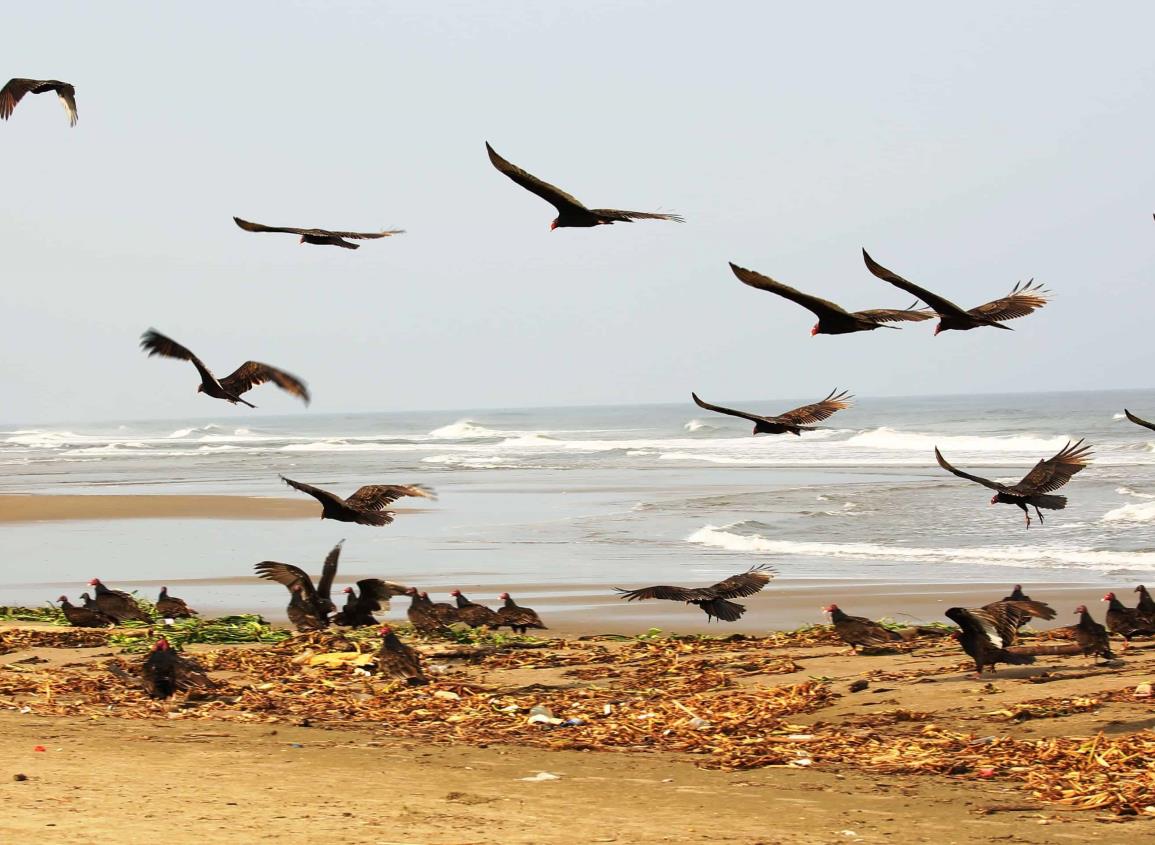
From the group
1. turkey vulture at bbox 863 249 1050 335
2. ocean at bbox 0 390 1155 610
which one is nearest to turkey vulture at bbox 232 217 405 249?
turkey vulture at bbox 863 249 1050 335

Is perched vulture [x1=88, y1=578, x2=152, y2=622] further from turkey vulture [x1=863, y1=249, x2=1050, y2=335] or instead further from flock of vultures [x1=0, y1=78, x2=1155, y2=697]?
turkey vulture [x1=863, y1=249, x2=1050, y2=335]

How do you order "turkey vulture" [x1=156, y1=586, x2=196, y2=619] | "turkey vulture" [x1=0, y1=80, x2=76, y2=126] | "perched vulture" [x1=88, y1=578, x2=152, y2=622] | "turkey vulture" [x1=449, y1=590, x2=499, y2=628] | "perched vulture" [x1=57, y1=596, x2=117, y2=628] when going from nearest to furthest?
"turkey vulture" [x1=0, y1=80, x2=76, y2=126] → "turkey vulture" [x1=449, y1=590, x2=499, y2=628] → "perched vulture" [x1=57, y1=596, x2=117, y2=628] → "perched vulture" [x1=88, y1=578, x2=152, y2=622] → "turkey vulture" [x1=156, y1=586, x2=196, y2=619]

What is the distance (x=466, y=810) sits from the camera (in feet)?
20.6

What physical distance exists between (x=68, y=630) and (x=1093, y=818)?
9.94 m

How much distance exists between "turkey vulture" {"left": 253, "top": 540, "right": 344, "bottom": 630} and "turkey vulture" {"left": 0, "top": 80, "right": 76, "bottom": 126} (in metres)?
4.42

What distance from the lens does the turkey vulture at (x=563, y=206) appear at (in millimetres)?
7641

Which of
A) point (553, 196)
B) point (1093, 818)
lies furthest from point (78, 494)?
point (1093, 818)

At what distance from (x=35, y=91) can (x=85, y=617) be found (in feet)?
17.1

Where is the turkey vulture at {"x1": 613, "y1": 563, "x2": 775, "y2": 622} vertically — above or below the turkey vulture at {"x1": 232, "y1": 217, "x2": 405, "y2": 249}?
below

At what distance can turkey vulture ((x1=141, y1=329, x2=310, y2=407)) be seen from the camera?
964 centimetres

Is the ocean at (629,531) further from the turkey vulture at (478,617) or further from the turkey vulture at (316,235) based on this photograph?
the turkey vulture at (316,235)

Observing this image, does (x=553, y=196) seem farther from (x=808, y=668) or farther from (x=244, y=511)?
(x=244, y=511)

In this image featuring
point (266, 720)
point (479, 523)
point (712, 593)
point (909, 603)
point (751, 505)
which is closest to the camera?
point (266, 720)

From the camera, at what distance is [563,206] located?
8289 mm
